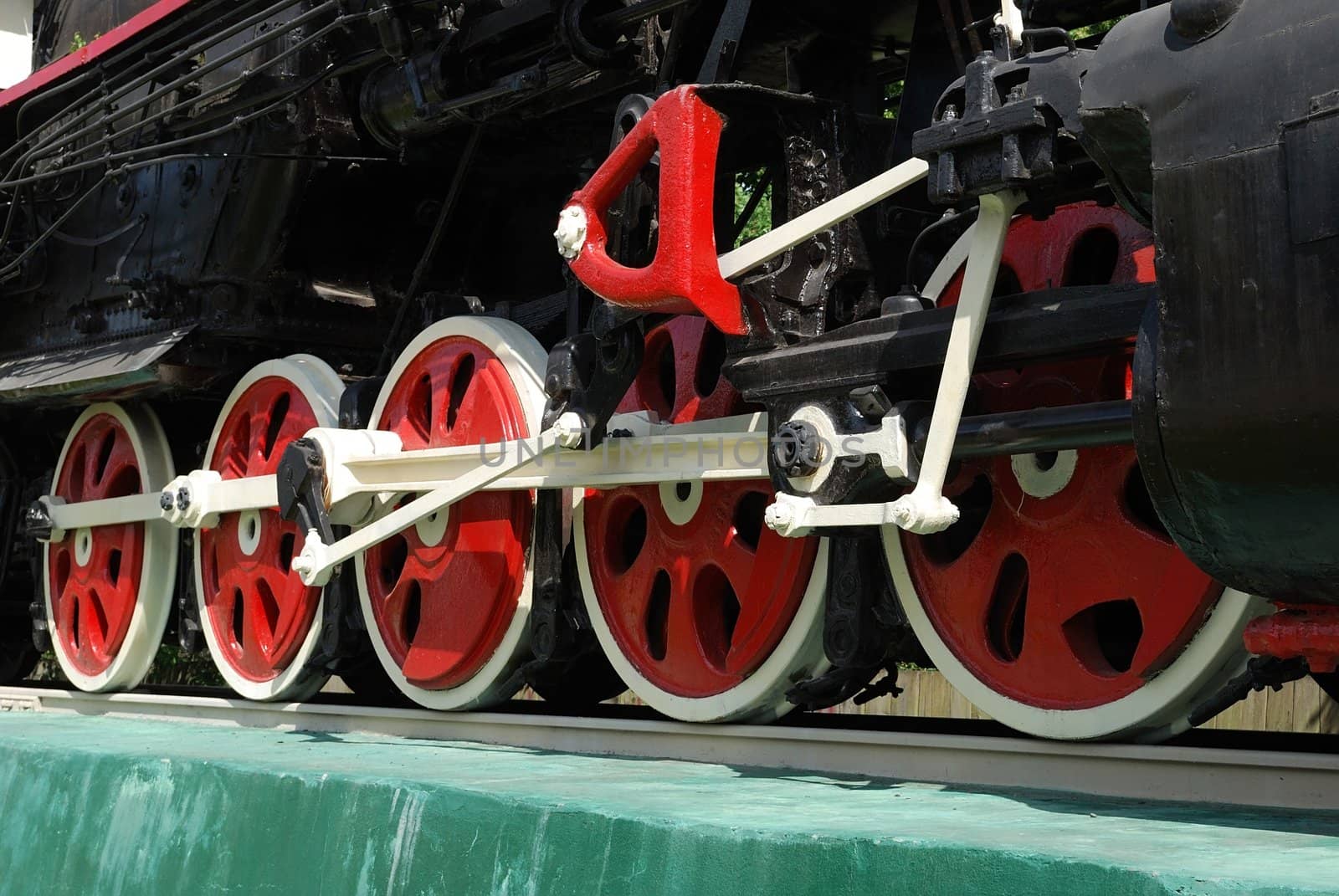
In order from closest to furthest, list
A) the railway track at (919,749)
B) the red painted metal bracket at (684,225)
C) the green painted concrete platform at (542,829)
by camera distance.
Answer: the green painted concrete platform at (542,829), the railway track at (919,749), the red painted metal bracket at (684,225)

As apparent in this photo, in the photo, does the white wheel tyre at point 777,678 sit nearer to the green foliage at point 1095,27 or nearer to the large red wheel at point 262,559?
the green foliage at point 1095,27

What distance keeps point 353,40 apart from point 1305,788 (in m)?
3.29

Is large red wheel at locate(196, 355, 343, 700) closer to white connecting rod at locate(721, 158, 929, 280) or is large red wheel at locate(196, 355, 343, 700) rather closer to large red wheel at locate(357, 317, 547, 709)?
large red wheel at locate(357, 317, 547, 709)

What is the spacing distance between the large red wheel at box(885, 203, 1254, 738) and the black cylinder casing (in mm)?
550

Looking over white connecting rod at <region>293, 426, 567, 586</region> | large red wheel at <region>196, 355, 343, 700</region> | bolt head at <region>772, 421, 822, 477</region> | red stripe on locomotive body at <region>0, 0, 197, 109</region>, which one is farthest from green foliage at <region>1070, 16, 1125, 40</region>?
red stripe on locomotive body at <region>0, 0, 197, 109</region>

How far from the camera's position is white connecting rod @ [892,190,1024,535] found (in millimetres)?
2750

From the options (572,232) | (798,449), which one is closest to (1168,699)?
(798,449)

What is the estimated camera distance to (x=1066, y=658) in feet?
10.1

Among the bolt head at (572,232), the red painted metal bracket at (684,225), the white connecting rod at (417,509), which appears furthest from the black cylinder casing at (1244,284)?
the white connecting rod at (417,509)

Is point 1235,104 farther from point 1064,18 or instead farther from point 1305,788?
point 1064,18

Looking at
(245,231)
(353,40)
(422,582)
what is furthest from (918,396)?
(245,231)

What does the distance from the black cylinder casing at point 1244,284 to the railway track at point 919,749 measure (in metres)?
0.43

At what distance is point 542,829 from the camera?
103 inches

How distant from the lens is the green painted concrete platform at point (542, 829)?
2.04m
